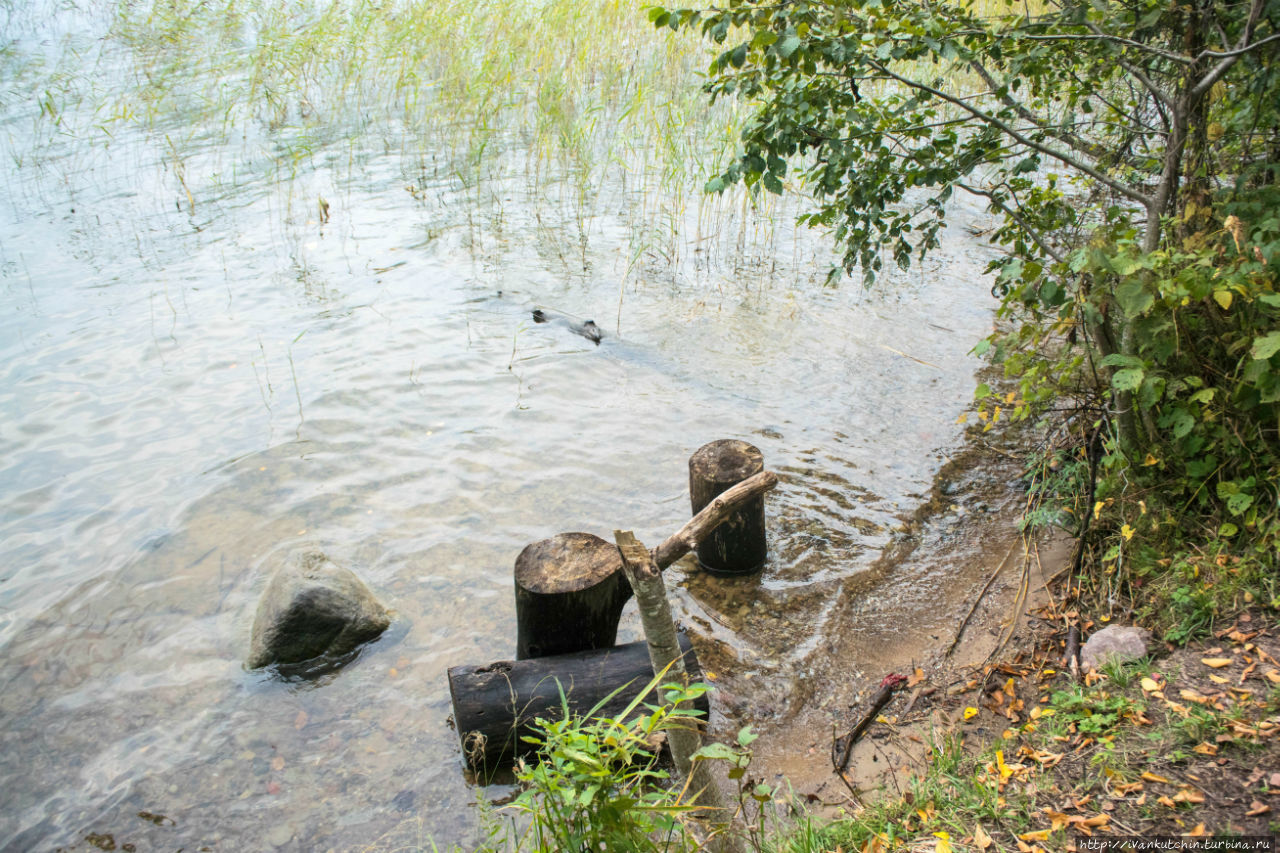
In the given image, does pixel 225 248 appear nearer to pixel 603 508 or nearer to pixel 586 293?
pixel 586 293

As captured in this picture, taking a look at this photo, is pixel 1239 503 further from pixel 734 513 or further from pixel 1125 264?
pixel 734 513

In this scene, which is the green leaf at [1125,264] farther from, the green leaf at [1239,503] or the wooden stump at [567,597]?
the wooden stump at [567,597]

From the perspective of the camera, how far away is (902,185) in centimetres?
430

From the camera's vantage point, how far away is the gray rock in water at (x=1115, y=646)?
305 cm

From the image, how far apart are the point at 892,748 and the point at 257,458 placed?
14.7 feet

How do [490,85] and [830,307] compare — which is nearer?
[830,307]

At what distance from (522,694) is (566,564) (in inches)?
22.6

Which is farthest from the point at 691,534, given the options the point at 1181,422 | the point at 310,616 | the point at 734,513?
the point at 310,616

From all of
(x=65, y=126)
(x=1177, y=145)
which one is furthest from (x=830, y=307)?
(x=65, y=126)

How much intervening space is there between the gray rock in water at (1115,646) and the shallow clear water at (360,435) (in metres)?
1.28

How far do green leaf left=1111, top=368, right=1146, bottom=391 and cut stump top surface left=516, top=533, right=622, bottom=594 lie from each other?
2.16 metres

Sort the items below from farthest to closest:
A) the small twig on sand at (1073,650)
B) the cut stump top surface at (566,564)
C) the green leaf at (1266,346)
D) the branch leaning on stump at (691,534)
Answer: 1. the cut stump top surface at (566,564)
2. the small twig on sand at (1073,650)
3. the green leaf at (1266,346)
4. the branch leaning on stump at (691,534)

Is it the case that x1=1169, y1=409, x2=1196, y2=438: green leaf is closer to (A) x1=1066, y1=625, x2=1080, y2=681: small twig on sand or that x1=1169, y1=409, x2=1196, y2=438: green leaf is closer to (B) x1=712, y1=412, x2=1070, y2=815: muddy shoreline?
(A) x1=1066, y1=625, x2=1080, y2=681: small twig on sand

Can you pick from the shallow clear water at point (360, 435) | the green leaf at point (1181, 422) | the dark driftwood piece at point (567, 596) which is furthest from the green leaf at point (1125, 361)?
the shallow clear water at point (360, 435)
